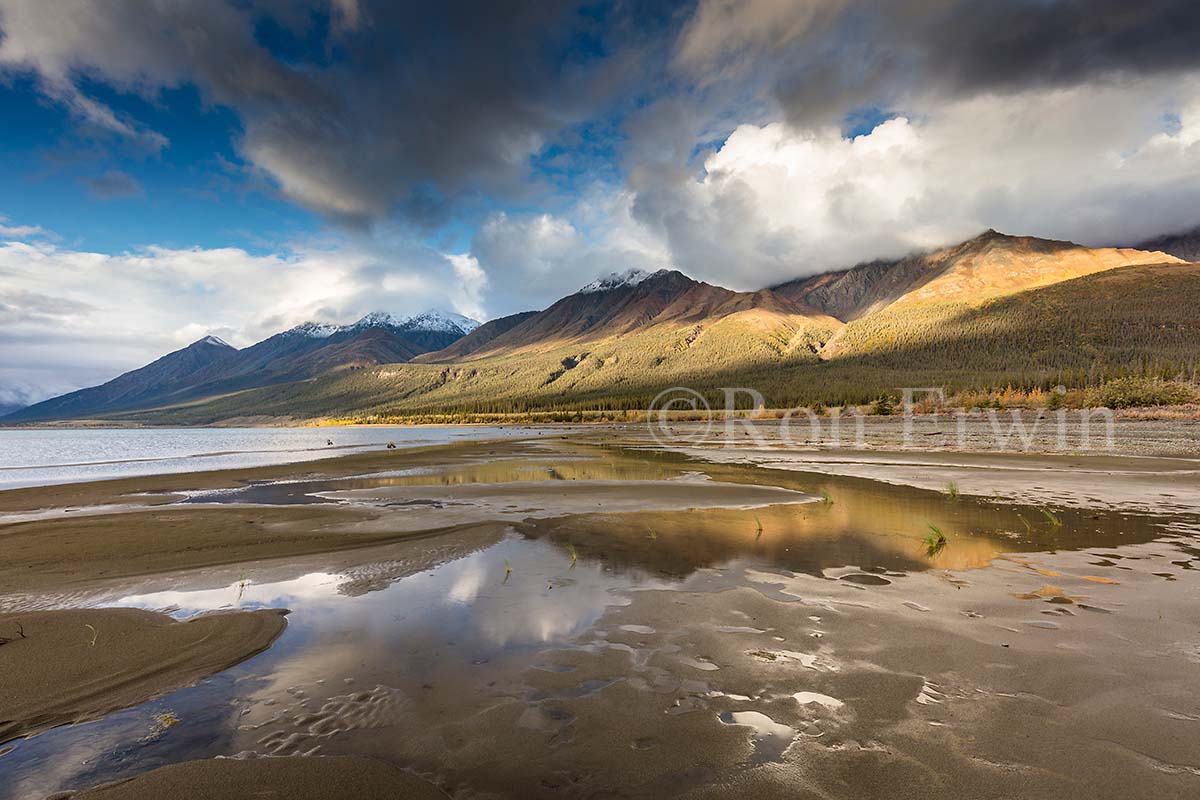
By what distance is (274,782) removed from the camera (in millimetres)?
4207

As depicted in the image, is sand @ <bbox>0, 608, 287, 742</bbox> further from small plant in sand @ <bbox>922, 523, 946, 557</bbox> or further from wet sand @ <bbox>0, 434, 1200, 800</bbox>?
small plant in sand @ <bbox>922, 523, 946, 557</bbox>

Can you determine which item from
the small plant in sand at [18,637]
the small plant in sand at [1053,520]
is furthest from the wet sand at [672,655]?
the small plant in sand at [18,637]

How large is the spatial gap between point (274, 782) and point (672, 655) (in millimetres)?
4487

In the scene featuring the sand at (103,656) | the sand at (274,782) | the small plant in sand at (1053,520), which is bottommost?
the small plant in sand at (1053,520)

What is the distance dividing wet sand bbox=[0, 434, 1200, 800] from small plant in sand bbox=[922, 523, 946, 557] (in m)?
0.24

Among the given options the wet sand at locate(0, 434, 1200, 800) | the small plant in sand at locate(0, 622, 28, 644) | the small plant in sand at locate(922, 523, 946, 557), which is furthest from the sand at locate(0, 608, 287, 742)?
the small plant in sand at locate(922, 523, 946, 557)

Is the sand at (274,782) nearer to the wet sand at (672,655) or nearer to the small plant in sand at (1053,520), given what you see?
the wet sand at (672,655)

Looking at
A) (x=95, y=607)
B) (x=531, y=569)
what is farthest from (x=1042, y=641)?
(x=95, y=607)

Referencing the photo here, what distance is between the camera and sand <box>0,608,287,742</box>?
561 cm

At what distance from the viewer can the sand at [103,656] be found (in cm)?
561

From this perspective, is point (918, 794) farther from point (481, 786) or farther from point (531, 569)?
point (531, 569)

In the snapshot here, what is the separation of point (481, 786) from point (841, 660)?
15.2 feet

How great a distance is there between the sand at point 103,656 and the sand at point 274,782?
211 cm

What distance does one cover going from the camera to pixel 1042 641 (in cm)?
677
